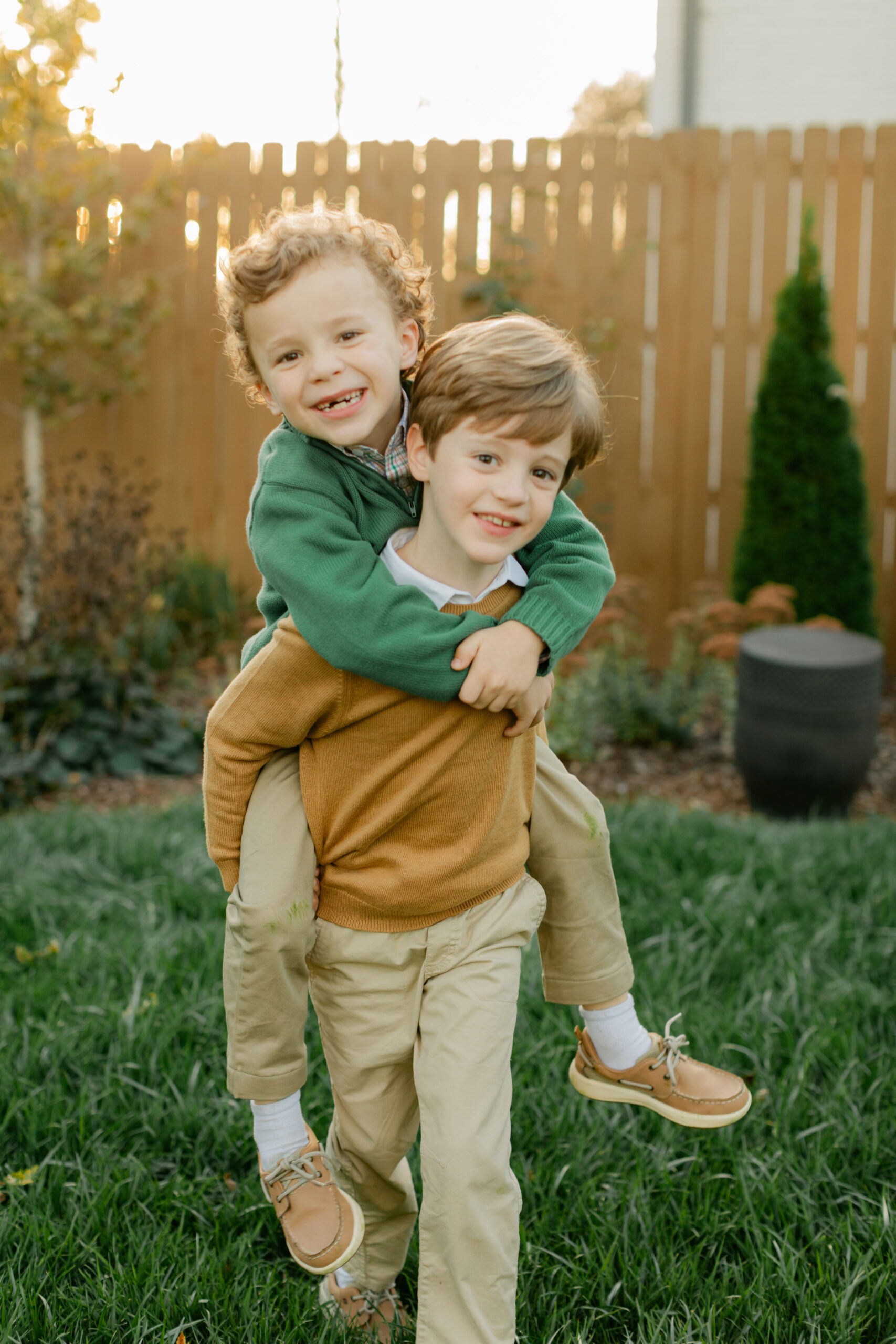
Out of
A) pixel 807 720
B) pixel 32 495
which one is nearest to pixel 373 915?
pixel 807 720

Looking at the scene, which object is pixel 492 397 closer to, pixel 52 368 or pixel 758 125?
pixel 52 368

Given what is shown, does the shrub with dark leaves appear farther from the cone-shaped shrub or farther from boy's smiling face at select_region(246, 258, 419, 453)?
boy's smiling face at select_region(246, 258, 419, 453)

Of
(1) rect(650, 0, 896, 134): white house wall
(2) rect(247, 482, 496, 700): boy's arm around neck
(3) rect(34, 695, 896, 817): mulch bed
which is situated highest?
(1) rect(650, 0, 896, 134): white house wall

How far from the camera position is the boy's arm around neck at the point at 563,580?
1648mm

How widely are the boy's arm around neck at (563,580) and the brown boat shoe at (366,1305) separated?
1.11 meters

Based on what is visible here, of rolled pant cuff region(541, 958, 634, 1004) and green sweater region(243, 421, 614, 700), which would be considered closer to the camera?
green sweater region(243, 421, 614, 700)

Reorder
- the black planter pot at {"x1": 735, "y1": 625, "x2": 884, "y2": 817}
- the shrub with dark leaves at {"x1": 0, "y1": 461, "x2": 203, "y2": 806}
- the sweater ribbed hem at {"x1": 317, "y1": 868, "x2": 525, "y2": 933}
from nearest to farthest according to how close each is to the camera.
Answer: the sweater ribbed hem at {"x1": 317, "y1": 868, "x2": 525, "y2": 933}
the black planter pot at {"x1": 735, "y1": 625, "x2": 884, "y2": 817}
the shrub with dark leaves at {"x1": 0, "y1": 461, "x2": 203, "y2": 806}

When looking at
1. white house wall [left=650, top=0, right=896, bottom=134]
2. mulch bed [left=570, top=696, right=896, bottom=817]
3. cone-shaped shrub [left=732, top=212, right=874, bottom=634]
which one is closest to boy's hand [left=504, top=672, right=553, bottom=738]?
mulch bed [left=570, top=696, right=896, bottom=817]

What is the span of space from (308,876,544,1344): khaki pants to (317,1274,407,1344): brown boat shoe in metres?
0.16

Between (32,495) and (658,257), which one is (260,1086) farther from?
(658,257)

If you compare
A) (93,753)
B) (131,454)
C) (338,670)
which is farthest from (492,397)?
(131,454)

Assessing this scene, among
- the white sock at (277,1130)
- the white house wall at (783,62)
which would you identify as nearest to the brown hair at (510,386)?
the white sock at (277,1130)

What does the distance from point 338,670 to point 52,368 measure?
576cm

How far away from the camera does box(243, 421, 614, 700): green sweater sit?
1514 mm
